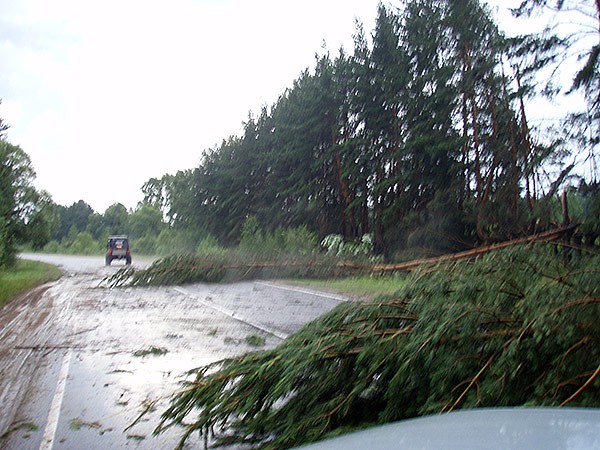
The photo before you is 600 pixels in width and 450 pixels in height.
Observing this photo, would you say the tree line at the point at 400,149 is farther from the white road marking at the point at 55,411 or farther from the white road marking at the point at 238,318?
the white road marking at the point at 55,411

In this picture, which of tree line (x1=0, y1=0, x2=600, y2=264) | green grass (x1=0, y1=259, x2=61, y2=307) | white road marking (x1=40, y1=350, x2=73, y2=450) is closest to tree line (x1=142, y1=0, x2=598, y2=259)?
tree line (x1=0, y1=0, x2=600, y2=264)

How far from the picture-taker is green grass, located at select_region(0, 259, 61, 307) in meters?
16.2

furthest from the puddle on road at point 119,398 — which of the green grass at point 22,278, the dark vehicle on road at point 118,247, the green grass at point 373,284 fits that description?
the green grass at point 22,278

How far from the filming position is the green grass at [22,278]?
16.2m

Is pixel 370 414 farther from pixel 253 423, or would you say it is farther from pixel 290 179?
pixel 290 179

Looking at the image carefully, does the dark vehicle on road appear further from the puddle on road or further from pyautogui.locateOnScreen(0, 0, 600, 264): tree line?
the puddle on road

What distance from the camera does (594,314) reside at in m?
3.35

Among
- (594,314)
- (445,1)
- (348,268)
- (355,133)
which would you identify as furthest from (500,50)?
(594,314)

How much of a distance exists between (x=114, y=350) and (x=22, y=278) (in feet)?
47.7

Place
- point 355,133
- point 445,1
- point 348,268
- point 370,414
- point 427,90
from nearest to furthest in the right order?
point 370,414 < point 348,268 < point 445,1 < point 427,90 < point 355,133

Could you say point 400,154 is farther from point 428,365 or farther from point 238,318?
point 428,365

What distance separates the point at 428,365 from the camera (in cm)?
338

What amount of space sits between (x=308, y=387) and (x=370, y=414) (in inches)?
16.2

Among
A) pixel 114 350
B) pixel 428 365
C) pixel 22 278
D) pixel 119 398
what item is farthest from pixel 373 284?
pixel 22 278
